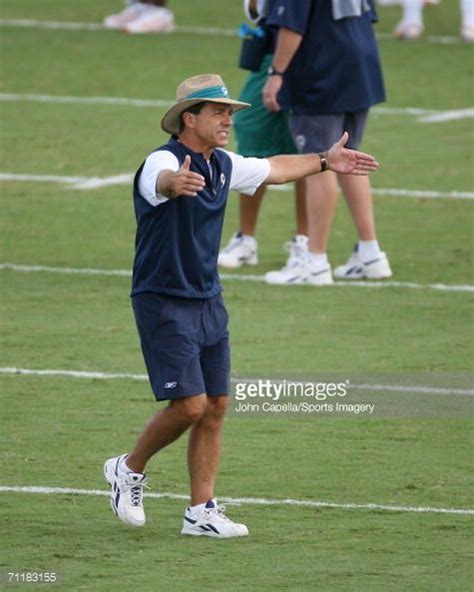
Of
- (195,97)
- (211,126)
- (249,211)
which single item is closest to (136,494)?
(211,126)

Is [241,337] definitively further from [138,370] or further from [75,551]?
[75,551]

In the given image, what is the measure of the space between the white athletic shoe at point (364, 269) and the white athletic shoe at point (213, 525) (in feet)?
17.3

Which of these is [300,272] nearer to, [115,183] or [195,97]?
[115,183]

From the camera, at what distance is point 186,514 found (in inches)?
320

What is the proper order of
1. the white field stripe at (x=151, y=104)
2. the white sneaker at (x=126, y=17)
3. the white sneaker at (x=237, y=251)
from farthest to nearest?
the white sneaker at (x=126, y=17), the white field stripe at (x=151, y=104), the white sneaker at (x=237, y=251)

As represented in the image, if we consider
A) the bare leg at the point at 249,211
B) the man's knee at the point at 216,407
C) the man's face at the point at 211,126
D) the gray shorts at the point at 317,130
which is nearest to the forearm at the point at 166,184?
the man's face at the point at 211,126

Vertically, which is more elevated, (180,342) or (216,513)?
(180,342)

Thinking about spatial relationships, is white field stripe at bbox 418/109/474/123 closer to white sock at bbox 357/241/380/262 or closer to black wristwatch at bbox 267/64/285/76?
white sock at bbox 357/241/380/262

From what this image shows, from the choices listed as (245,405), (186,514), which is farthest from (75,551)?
(245,405)

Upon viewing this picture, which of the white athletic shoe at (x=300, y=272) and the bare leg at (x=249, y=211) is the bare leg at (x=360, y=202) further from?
the bare leg at (x=249, y=211)

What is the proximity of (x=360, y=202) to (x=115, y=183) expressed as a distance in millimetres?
3699

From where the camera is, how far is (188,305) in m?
8.08

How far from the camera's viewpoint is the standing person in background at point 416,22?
22266 millimetres

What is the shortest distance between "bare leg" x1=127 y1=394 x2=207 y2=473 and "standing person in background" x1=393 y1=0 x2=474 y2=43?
1461cm
